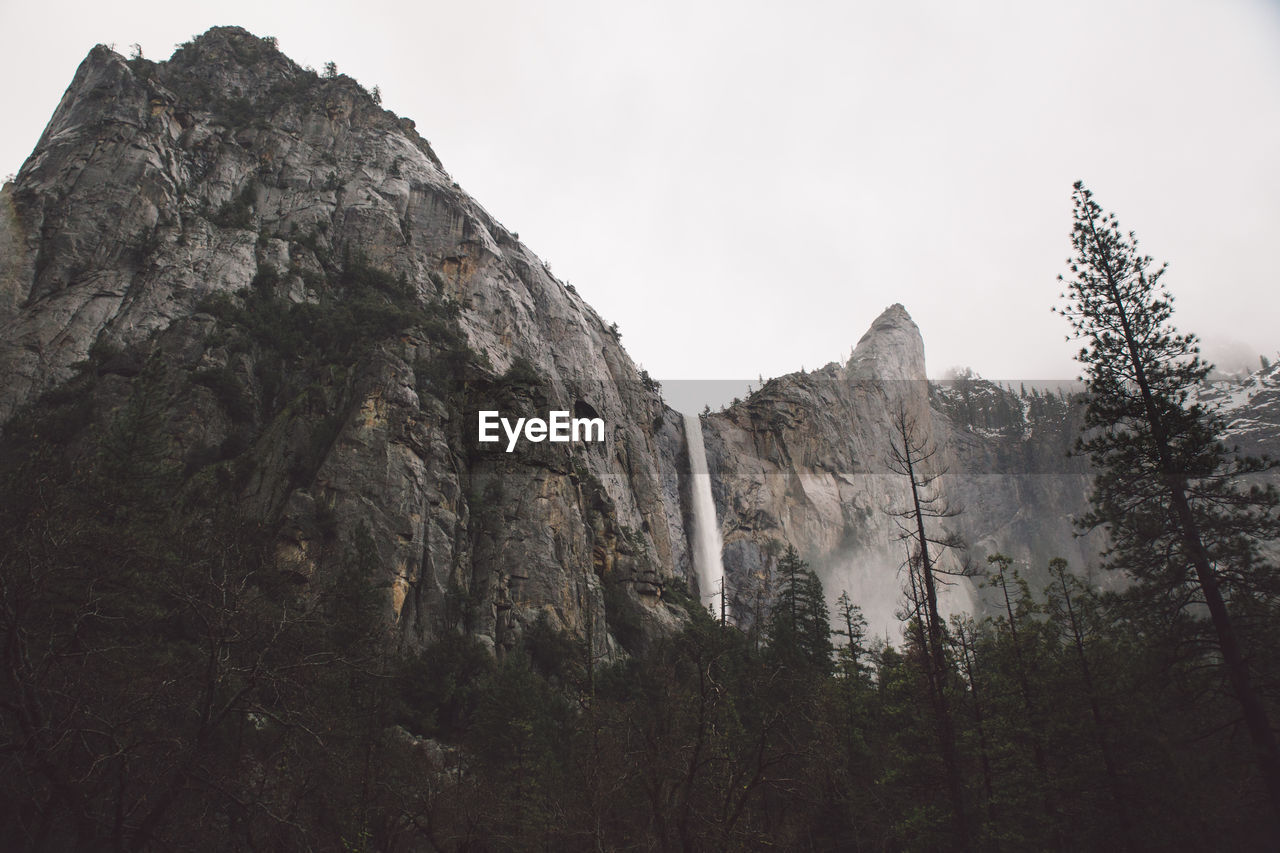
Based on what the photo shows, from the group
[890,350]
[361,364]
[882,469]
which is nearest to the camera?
[361,364]

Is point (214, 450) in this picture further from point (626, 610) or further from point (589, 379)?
point (589, 379)

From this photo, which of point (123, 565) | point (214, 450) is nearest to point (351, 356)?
point (214, 450)

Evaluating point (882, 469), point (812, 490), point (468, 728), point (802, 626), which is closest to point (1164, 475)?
point (468, 728)

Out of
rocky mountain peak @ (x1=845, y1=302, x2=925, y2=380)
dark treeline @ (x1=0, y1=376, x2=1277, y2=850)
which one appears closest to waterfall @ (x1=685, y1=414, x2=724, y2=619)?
dark treeline @ (x1=0, y1=376, x2=1277, y2=850)

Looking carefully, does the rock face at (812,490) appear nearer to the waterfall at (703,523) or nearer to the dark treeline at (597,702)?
the waterfall at (703,523)

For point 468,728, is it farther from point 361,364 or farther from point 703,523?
point 703,523

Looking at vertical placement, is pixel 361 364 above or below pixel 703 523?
above
